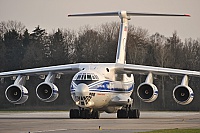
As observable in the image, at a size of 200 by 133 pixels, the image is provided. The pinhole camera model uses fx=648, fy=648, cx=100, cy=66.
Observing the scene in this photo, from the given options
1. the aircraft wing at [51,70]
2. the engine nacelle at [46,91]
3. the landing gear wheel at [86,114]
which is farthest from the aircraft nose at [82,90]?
the aircraft wing at [51,70]

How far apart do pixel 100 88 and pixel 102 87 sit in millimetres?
228

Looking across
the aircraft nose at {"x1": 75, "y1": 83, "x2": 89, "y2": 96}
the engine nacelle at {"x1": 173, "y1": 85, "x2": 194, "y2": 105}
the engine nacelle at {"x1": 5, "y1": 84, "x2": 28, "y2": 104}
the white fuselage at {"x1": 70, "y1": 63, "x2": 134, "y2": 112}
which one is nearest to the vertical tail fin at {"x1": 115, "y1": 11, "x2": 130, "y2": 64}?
the white fuselage at {"x1": 70, "y1": 63, "x2": 134, "y2": 112}

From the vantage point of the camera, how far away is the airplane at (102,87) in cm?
2988

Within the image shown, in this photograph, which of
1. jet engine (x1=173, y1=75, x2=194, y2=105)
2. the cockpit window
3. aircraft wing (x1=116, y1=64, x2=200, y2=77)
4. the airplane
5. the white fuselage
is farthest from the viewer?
aircraft wing (x1=116, y1=64, x2=200, y2=77)

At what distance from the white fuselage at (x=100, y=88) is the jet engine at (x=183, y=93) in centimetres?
244

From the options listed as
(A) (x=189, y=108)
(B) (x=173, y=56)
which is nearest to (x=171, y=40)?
(B) (x=173, y=56)

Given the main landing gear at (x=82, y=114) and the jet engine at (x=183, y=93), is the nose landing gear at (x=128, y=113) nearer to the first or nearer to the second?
the main landing gear at (x=82, y=114)

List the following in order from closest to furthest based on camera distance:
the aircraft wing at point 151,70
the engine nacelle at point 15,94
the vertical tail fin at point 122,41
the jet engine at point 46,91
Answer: the aircraft wing at point 151,70
the jet engine at point 46,91
the engine nacelle at point 15,94
the vertical tail fin at point 122,41

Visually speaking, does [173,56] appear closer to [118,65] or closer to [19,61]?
[19,61]

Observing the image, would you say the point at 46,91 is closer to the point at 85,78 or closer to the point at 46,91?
the point at 46,91

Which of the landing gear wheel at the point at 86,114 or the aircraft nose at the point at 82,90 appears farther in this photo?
the landing gear wheel at the point at 86,114

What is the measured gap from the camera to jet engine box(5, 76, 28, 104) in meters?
31.7

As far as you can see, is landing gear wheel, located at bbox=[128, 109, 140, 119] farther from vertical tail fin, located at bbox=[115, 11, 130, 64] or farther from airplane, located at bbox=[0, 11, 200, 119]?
vertical tail fin, located at bbox=[115, 11, 130, 64]

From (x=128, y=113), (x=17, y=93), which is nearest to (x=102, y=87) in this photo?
(x=128, y=113)
